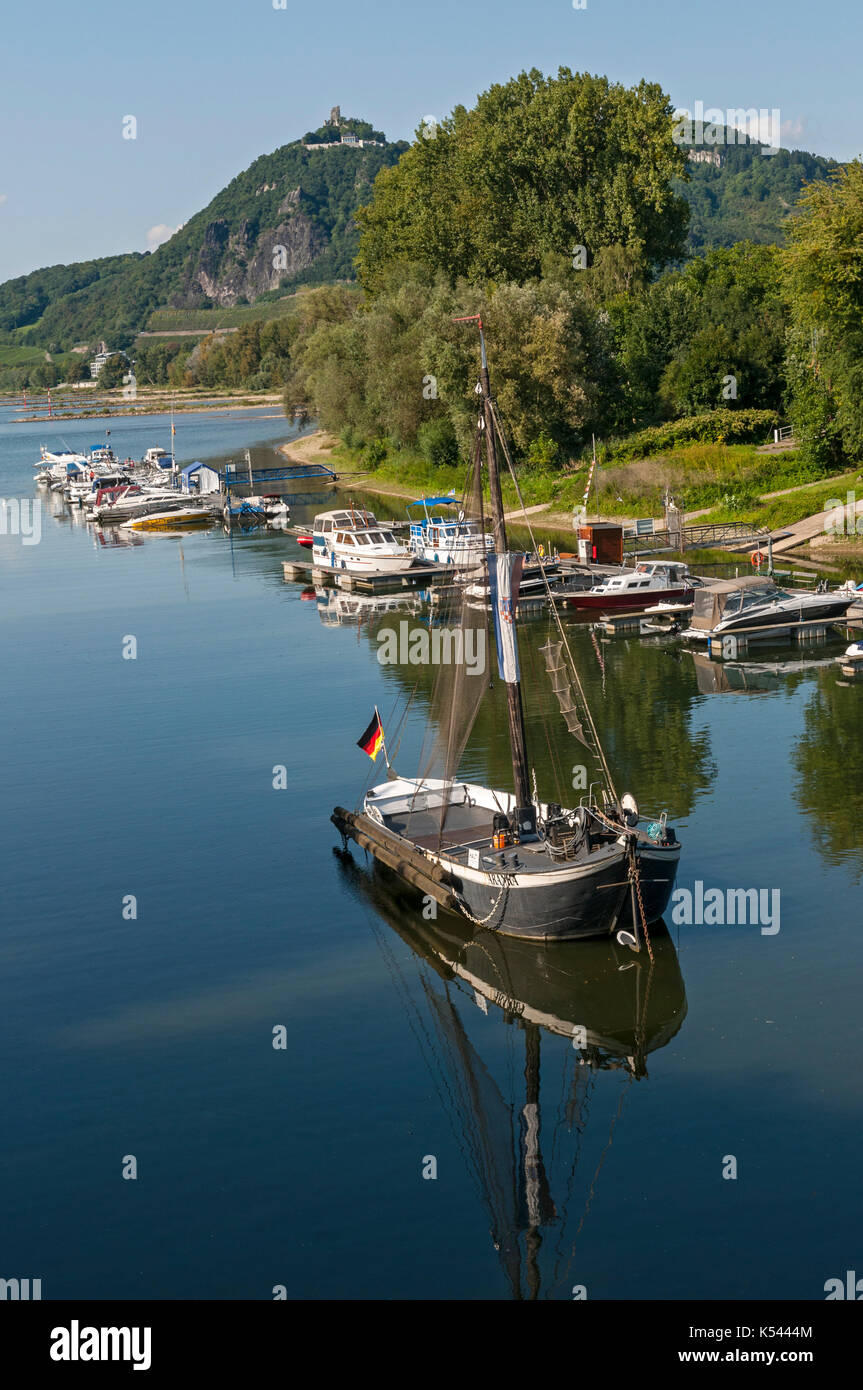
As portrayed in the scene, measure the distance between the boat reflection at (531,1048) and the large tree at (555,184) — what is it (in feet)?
275

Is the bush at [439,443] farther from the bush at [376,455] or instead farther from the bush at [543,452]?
the bush at [376,455]

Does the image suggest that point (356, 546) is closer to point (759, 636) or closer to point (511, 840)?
point (759, 636)

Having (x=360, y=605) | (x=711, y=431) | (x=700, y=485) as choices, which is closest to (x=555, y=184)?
(x=711, y=431)

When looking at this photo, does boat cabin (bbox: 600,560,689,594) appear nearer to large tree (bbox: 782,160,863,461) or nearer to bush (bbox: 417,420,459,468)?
large tree (bbox: 782,160,863,461)

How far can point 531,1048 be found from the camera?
24719 millimetres

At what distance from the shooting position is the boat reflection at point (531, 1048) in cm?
2002

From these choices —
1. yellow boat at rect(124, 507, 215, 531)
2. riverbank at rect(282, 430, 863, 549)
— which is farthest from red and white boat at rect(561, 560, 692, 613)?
yellow boat at rect(124, 507, 215, 531)

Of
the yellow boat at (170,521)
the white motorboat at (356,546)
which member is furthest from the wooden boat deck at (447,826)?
the yellow boat at (170,521)

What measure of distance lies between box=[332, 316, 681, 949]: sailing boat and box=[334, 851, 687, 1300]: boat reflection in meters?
0.93

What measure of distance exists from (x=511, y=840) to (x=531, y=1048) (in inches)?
215

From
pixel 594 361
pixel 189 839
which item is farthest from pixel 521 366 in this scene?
pixel 189 839
